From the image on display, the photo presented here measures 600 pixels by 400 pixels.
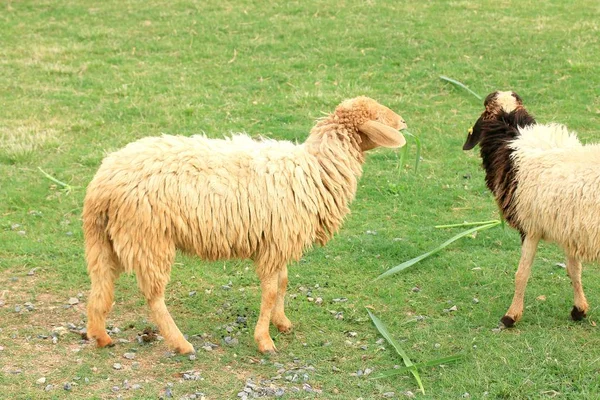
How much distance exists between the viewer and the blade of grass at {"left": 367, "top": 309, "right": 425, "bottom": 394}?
6.09 metres

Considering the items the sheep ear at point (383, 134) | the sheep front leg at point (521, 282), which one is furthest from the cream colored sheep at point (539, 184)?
the sheep ear at point (383, 134)

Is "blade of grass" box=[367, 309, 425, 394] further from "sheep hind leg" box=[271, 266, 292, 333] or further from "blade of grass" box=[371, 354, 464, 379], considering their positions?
"sheep hind leg" box=[271, 266, 292, 333]

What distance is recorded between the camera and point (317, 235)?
6.92 metres

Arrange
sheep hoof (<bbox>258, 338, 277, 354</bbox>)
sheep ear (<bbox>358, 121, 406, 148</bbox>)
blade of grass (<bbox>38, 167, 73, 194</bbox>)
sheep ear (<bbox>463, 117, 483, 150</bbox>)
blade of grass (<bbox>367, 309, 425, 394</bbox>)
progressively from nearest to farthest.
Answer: blade of grass (<bbox>367, 309, 425, 394</bbox>) < sheep hoof (<bbox>258, 338, 277, 354</bbox>) < sheep ear (<bbox>358, 121, 406, 148</bbox>) < sheep ear (<bbox>463, 117, 483, 150</bbox>) < blade of grass (<bbox>38, 167, 73, 194</bbox>)

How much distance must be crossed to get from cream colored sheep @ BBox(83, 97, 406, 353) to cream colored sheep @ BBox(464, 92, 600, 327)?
119 cm

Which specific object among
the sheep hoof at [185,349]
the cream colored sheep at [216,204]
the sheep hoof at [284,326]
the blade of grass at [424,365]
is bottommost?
the sheep hoof at [284,326]

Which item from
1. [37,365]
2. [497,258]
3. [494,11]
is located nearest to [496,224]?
[497,258]

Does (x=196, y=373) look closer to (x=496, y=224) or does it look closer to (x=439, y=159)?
(x=496, y=224)

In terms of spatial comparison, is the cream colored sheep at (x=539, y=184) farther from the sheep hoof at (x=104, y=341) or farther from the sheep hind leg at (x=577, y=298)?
the sheep hoof at (x=104, y=341)

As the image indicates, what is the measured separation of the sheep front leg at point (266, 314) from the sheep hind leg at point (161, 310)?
0.55m

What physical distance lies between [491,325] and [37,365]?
3.73m

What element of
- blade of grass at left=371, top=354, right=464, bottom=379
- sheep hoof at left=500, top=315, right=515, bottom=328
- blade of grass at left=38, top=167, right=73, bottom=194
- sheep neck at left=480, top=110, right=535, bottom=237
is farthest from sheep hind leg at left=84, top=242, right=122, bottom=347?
blade of grass at left=38, top=167, right=73, bottom=194

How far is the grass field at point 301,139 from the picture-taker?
6.23 metres

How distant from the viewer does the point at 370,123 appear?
6855mm
